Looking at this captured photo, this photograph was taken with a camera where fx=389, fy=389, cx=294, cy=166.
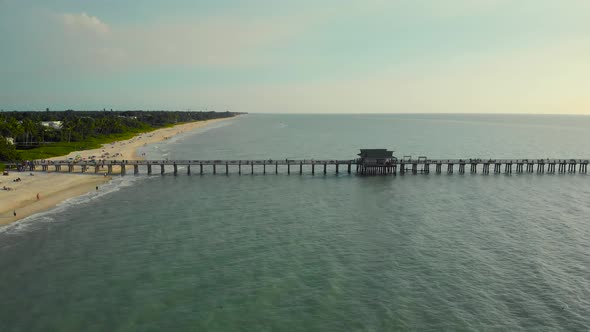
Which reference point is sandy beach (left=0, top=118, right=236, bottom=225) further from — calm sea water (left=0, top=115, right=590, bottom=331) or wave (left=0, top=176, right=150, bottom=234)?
calm sea water (left=0, top=115, right=590, bottom=331)

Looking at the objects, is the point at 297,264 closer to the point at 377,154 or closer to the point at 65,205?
the point at 65,205

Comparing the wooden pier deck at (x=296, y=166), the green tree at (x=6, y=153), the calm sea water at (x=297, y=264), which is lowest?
the calm sea water at (x=297, y=264)

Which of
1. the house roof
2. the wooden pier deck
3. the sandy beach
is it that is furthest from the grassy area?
the house roof

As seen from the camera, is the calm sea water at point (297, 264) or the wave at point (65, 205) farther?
the wave at point (65, 205)

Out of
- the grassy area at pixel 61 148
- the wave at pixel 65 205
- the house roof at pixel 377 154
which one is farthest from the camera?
the grassy area at pixel 61 148

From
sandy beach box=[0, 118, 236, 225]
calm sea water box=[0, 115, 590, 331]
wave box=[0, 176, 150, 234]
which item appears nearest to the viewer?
calm sea water box=[0, 115, 590, 331]

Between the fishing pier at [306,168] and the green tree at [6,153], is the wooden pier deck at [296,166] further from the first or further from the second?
the green tree at [6,153]

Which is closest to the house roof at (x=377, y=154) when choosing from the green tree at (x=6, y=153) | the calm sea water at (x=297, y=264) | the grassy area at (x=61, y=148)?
the calm sea water at (x=297, y=264)

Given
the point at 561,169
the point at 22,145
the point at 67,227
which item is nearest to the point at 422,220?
the point at 67,227

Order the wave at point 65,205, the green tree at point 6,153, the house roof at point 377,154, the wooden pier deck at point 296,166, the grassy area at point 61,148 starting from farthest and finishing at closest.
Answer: the grassy area at point 61,148 → the house roof at point 377,154 → the wooden pier deck at point 296,166 → the green tree at point 6,153 → the wave at point 65,205
